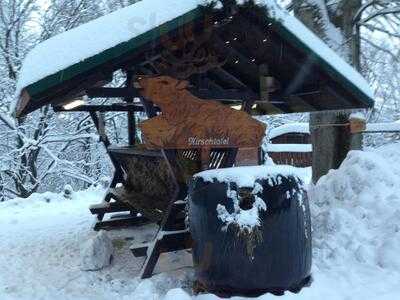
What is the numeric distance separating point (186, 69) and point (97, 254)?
8.20ft

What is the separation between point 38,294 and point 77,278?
0.51 m

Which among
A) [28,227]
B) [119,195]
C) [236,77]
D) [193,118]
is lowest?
[28,227]

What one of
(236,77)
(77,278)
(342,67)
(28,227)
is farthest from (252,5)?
(28,227)

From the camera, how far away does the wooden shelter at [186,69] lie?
4742 mm

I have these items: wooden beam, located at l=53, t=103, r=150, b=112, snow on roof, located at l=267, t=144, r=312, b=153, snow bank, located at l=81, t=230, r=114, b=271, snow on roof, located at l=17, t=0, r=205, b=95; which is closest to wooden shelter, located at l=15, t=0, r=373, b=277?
snow on roof, located at l=17, t=0, r=205, b=95

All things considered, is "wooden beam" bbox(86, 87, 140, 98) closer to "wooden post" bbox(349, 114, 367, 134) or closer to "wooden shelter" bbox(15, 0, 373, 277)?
"wooden shelter" bbox(15, 0, 373, 277)

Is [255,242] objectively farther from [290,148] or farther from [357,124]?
[290,148]

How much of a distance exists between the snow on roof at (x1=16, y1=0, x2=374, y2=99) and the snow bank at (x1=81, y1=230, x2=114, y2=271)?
6.87 ft

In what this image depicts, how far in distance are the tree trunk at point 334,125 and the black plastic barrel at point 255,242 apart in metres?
3.18

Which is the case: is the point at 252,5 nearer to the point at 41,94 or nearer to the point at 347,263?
the point at 41,94

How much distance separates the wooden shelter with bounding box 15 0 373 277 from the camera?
187 inches

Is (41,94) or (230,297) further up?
(41,94)

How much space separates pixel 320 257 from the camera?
17.7ft

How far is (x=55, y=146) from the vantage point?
1852 centimetres
